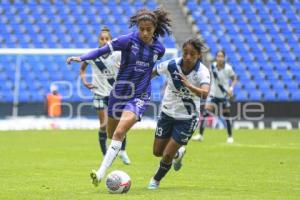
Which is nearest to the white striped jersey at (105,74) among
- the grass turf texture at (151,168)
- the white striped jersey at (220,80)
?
the grass turf texture at (151,168)

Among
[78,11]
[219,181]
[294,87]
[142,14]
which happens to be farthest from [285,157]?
[78,11]

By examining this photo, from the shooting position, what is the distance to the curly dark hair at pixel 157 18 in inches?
429

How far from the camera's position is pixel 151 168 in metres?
14.4

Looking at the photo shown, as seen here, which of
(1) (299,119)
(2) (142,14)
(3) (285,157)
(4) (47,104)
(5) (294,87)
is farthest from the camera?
(5) (294,87)

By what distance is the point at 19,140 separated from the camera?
22.3 meters

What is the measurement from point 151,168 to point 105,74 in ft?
8.26

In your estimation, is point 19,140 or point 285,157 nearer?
point 285,157

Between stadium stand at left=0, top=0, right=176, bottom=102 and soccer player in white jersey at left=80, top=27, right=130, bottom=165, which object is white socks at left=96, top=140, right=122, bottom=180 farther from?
stadium stand at left=0, top=0, right=176, bottom=102

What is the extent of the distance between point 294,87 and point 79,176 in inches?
827

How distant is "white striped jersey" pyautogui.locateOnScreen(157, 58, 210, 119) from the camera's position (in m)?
11.1

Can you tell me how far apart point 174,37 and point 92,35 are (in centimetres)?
351

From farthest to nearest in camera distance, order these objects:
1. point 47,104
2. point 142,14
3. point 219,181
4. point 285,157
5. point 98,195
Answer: point 47,104
point 285,157
point 219,181
point 142,14
point 98,195

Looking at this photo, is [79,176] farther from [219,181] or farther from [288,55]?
[288,55]

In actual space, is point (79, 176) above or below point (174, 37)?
below
